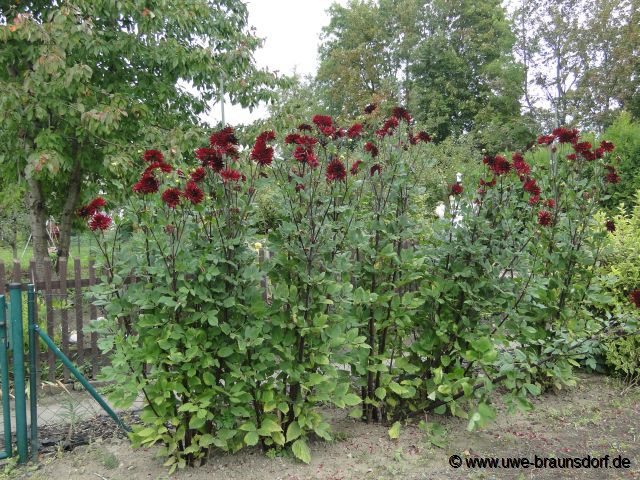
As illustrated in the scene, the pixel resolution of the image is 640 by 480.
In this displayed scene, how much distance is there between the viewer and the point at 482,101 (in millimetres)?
28969

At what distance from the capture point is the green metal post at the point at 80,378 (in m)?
3.07

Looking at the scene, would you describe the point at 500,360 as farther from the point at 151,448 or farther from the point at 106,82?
the point at 106,82

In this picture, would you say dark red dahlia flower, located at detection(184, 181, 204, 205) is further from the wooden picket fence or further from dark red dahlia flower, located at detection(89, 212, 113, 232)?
the wooden picket fence

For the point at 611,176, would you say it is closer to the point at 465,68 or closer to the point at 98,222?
the point at 98,222

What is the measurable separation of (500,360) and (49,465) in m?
2.77

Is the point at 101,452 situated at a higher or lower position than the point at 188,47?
lower

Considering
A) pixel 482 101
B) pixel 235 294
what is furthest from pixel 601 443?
pixel 482 101

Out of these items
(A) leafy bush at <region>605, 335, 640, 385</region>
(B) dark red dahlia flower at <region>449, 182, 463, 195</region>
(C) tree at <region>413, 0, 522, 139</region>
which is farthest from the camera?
(C) tree at <region>413, 0, 522, 139</region>

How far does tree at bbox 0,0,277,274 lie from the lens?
4766 mm

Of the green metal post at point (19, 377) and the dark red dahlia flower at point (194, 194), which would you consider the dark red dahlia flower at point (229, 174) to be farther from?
the green metal post at point (19, 377)

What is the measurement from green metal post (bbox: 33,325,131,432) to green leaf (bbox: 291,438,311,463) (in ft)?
3.95

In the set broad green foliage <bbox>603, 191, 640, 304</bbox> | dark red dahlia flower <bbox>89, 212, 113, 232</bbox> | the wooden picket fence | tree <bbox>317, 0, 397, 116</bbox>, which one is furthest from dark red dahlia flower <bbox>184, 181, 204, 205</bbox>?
tree <bbox>317, 0, 397, 116</bbox>

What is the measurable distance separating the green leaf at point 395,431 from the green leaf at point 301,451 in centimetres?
56

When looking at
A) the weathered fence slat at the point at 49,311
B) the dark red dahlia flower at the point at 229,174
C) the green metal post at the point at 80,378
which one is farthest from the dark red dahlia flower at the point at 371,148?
the weathered fence slat at the point at 49,311
